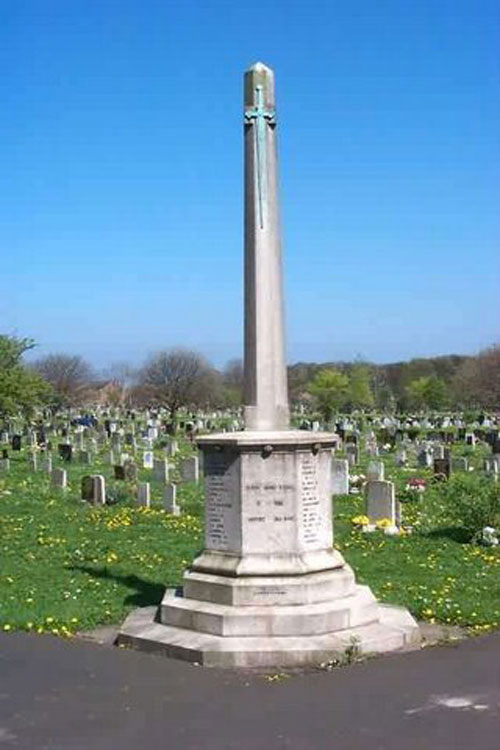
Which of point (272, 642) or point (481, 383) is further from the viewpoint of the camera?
point (481, 383)

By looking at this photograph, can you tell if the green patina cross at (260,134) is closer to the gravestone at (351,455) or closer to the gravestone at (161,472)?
the gravestone at (161,472)

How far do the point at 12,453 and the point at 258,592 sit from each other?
29.7 m

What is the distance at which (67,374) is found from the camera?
91.1m

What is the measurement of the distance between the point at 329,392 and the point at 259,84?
67304mm

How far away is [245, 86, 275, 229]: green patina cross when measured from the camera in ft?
27.1

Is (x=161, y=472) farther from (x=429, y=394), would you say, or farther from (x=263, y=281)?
(x=429, y=394)

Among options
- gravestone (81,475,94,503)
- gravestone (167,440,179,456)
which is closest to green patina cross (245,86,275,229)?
gravestone (81,475,94,503)

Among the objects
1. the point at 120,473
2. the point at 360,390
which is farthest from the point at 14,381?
the point at 360,390

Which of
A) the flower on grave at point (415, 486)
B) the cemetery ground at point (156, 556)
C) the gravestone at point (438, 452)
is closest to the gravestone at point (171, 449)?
the gravestone at point (438, 452)

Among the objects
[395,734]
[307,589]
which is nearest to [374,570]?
[307,589]

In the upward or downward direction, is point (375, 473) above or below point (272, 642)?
above

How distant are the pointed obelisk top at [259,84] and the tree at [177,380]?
65.0 m

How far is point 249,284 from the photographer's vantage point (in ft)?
26.9

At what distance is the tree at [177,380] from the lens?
7781 centimetres
